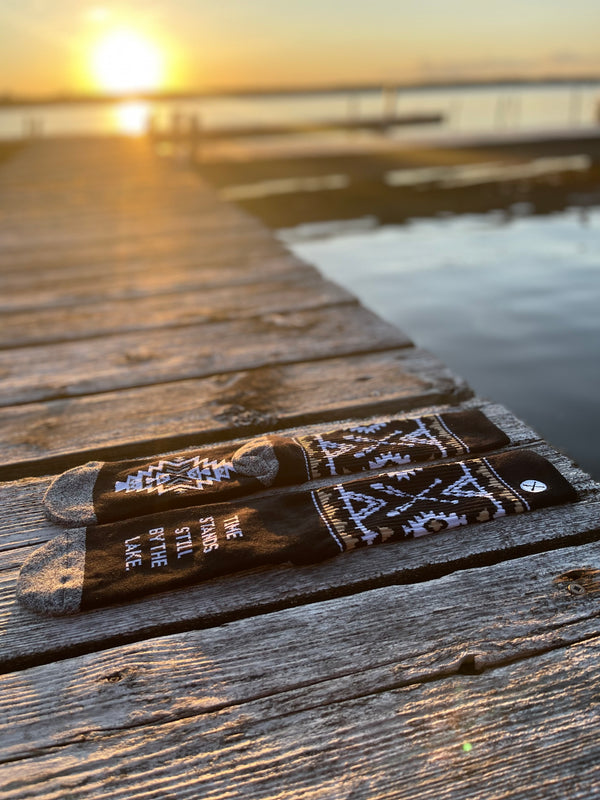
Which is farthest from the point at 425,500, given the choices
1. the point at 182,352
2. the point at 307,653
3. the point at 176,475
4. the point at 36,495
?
the point at 182,352

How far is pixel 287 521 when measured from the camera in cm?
176

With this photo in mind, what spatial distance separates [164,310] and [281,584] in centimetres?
254

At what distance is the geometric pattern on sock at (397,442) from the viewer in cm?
203

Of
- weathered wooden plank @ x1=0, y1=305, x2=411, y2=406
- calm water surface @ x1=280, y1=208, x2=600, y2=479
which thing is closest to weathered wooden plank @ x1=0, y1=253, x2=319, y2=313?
weathered wooden plank @ x1=0, y1=305, x2=411, y2=406

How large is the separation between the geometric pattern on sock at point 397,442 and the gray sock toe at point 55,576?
0.74 metres

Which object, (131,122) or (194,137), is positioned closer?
(194,137)

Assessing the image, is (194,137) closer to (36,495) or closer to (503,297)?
(503,297)

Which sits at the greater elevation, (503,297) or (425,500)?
(503,297)

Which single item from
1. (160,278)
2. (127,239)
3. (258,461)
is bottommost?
(258,461)

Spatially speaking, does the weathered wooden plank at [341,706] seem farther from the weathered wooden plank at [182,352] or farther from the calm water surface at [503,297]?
the calm water surface at [503,297]

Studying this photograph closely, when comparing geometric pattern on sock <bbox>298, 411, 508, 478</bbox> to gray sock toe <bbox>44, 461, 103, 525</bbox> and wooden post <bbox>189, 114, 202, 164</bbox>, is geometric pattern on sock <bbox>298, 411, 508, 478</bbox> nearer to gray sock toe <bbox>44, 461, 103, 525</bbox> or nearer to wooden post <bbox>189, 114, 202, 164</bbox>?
gray sock toe <bbox>44, 461, 103, 525</bbox>

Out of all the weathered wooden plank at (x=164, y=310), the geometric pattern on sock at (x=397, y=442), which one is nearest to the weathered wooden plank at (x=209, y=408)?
the geometric pattern on sock at (x=397, y=442)

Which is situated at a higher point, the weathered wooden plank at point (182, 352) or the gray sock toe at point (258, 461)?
the weathered wooden plank at point (182, 352)

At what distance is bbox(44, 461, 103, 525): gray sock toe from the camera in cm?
184
